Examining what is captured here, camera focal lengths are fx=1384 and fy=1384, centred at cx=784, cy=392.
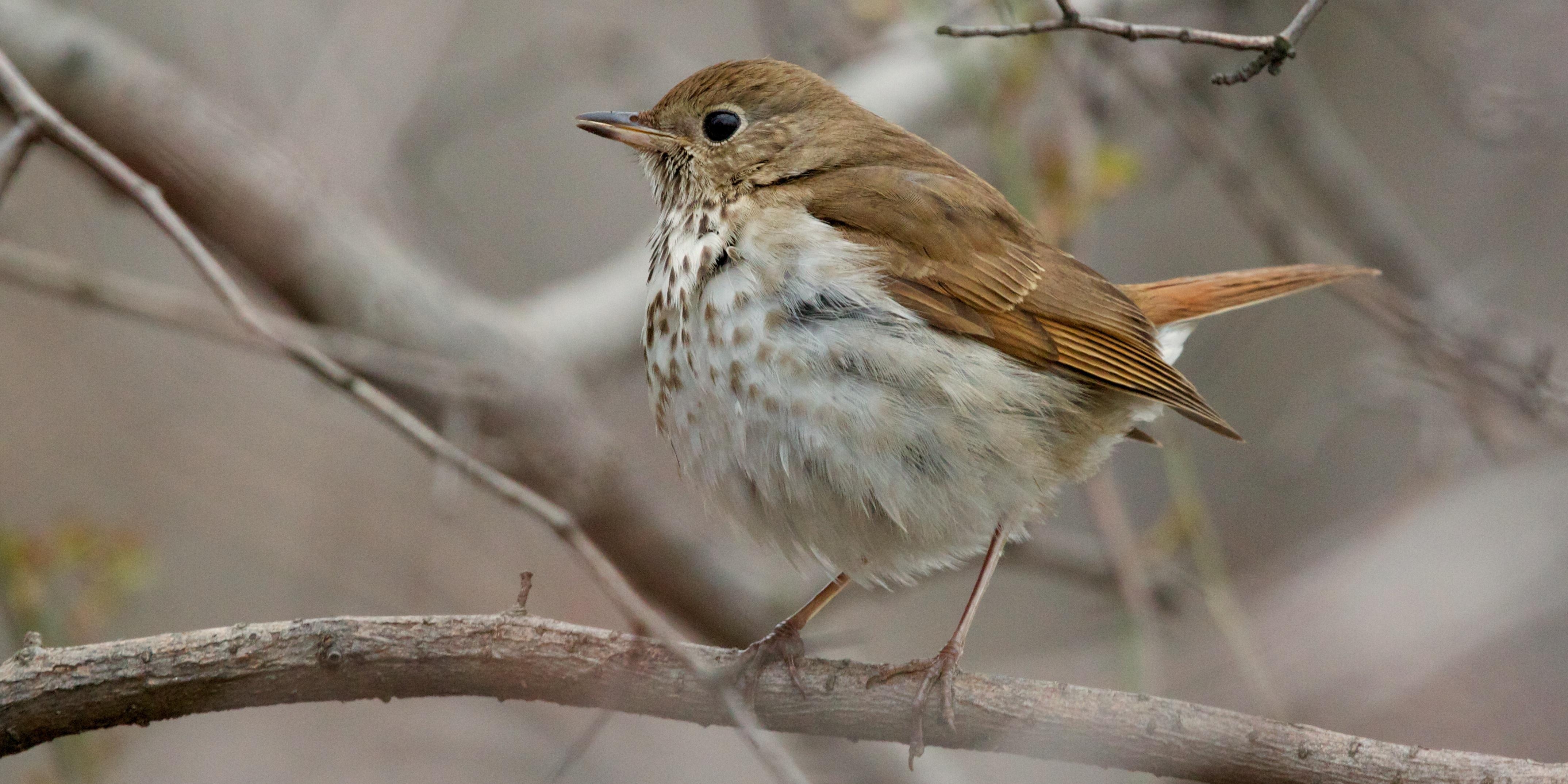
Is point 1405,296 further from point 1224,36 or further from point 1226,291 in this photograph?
point 1224,36

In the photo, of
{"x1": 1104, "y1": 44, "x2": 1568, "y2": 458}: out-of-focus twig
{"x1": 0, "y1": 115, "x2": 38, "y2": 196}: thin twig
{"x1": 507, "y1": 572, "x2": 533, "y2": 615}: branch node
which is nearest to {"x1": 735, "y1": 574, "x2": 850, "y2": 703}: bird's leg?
{"x1": 507, "y1": 572, "x2": 533, "y2": 615}: branch node

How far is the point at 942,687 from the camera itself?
3.13 m

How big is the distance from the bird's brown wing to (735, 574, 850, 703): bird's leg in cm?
83

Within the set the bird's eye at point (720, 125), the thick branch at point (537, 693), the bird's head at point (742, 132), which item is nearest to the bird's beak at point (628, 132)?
the bird's head at point (742, 132)

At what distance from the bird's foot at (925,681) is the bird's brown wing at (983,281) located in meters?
0.81

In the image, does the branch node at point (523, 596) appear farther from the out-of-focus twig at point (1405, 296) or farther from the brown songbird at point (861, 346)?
the out-of-focus twig at point (1405, 296)

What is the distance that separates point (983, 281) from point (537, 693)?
A: 151 centimetres

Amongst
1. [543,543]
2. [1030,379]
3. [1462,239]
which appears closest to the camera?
[1030,379]

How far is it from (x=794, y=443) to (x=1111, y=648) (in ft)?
10.5

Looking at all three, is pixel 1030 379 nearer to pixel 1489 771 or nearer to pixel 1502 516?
pixel 1489 771

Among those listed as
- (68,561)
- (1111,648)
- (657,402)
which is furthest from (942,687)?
(1111,648)

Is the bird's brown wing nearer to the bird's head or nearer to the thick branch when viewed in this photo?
the bird's head

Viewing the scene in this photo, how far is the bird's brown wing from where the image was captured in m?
3.47

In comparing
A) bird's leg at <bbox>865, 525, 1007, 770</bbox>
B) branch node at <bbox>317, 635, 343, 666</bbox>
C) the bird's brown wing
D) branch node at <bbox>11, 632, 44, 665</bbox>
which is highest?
the bird's brown wing
